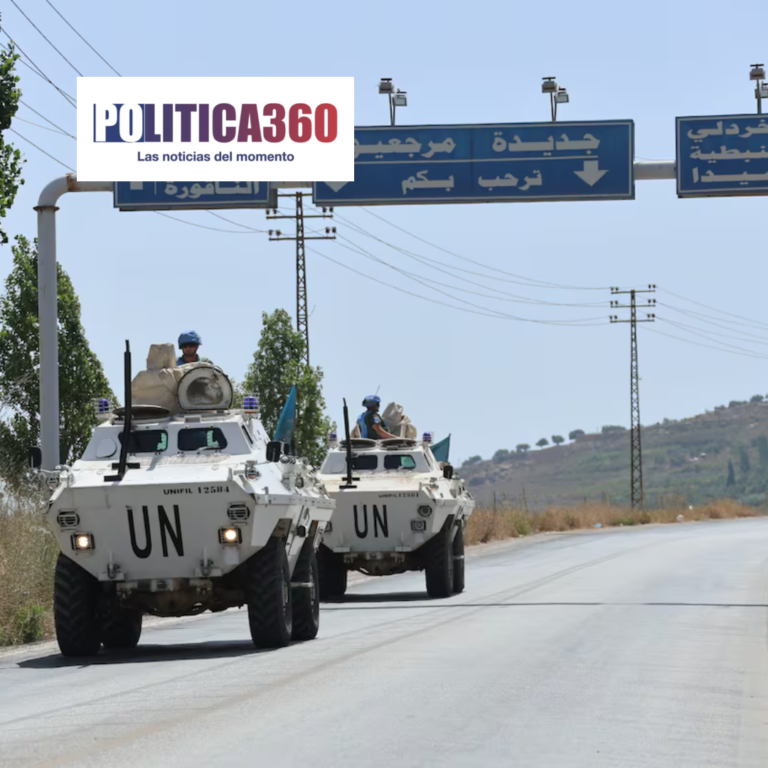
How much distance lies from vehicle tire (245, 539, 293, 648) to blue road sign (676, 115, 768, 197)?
1118 centimetres

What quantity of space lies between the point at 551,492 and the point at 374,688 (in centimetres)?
16128

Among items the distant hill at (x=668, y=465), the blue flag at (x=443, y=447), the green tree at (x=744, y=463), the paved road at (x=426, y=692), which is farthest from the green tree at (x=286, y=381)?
the green tree at (x=744, y=463)

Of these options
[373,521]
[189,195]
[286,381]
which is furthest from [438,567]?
[286,381]

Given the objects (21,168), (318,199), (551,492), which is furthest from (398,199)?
(551,492)

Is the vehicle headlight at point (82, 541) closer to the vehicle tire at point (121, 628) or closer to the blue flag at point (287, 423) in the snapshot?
the vehicle tire at point (121, 628)

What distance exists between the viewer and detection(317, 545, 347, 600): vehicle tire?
21.8m

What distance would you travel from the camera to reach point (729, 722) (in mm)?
9336

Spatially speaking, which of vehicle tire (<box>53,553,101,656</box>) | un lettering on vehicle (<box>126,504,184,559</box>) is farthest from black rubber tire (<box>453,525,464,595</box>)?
un lettering on vehicle (<box>126,504,184,559</box>)

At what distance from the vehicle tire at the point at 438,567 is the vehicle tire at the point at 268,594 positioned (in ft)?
24.4

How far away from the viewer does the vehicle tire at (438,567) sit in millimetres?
21188

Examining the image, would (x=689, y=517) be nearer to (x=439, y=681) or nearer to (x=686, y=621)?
(x=686, y=621)

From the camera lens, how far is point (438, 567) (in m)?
21.2

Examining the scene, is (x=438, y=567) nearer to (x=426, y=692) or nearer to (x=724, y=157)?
(x=724, y=157)

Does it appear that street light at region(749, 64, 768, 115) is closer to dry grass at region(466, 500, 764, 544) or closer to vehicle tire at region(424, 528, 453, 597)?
vehicle tire at region(424, 528, 453, 597)
